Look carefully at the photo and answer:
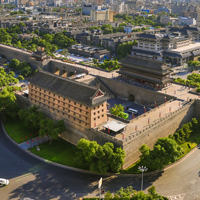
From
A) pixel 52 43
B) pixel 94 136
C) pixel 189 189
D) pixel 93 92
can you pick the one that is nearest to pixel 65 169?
pixel 94 136

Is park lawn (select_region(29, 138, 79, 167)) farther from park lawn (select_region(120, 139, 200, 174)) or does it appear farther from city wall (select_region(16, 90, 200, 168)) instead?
park lawn (select_region(120, 139, 200, 174))

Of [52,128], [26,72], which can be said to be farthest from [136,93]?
[26,72]

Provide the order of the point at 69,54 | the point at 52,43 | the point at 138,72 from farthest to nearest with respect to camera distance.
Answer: the point at 52,43, the point at 69,54, the point at 138,72

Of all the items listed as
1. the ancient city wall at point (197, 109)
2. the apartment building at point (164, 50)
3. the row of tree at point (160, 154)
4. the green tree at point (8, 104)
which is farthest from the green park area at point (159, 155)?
the apartment building at point (164, 50)

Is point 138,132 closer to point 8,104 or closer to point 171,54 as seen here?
point 8,104

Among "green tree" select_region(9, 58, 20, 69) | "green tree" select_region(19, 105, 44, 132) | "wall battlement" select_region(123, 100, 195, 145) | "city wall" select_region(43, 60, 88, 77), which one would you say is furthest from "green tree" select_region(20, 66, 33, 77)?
"wall battlement" select_region(123, 100, 195, 145)

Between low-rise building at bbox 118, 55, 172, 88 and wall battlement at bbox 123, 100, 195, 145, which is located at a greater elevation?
low-rise building at bbox 118, 55, 172, 88

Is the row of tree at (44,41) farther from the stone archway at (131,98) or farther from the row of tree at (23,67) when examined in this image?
the stone archway at (131,98)

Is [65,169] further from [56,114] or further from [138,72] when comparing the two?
[138,72]
